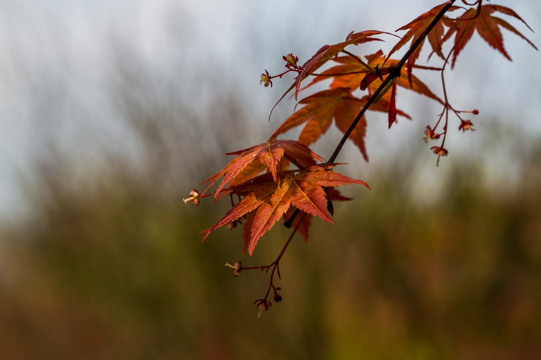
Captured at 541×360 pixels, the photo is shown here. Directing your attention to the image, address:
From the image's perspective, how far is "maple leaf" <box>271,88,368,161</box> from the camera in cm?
69

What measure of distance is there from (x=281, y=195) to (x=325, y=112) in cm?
26

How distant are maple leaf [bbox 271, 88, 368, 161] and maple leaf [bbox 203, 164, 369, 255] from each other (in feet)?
0.54

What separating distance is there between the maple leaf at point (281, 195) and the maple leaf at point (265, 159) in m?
0.02

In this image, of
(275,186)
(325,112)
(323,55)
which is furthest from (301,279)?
(323,55)

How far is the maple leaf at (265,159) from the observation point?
53 centimetres

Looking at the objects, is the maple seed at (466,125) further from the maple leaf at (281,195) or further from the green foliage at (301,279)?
the green foliage at (301,279)

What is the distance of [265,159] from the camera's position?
1.77 feet

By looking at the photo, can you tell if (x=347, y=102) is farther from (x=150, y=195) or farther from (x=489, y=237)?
(x=489, y=237)

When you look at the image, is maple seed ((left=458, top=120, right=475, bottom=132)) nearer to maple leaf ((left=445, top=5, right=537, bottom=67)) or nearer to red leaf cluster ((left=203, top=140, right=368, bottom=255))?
maple leaf ((left=445, top=5, right=537, bottom=67))

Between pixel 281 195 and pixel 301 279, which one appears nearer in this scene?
pixel 281 195

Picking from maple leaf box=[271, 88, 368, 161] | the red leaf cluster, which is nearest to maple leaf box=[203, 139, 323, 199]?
the red leaf cluster

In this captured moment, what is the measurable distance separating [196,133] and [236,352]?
262cm

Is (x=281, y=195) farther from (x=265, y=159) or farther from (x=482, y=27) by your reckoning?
(x=482, y=27)

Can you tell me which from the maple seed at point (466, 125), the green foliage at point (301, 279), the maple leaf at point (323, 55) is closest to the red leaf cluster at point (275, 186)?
the maple leaf at point (323, 55)
